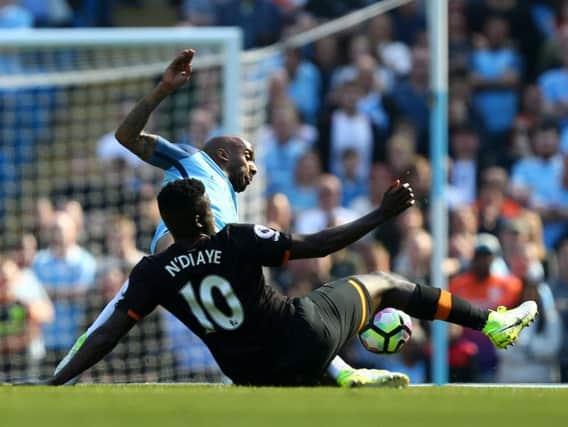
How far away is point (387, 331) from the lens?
9.16m

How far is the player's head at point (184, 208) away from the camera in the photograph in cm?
859

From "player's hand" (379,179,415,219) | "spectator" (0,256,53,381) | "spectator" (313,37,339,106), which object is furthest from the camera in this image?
"spectator" (313,37,339,106)

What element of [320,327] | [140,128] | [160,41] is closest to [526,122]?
[160,41]

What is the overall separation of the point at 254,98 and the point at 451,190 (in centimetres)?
261

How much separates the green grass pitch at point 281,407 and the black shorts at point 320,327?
423mm

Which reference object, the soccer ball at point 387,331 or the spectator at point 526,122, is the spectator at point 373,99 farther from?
the soccer ball at point 387,331

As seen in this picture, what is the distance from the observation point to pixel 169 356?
13.7 metres

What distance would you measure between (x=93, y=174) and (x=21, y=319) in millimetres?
1663

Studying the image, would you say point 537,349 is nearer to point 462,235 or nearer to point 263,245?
point 462,235

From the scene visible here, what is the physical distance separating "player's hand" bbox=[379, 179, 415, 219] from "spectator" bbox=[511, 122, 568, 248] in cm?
760

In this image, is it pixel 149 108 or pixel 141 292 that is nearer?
pixel 141 292

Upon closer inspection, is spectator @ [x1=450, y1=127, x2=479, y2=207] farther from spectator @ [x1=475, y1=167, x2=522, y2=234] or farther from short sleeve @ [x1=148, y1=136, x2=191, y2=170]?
short sleeve @ [x1=148, y1=136, x2=191, y2=170]

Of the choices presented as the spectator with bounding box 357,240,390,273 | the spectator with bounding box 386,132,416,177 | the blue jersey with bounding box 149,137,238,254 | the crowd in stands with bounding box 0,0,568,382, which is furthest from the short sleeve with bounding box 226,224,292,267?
the spectator with bounding box 386,132,416,177

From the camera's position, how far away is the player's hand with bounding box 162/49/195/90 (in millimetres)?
9422
